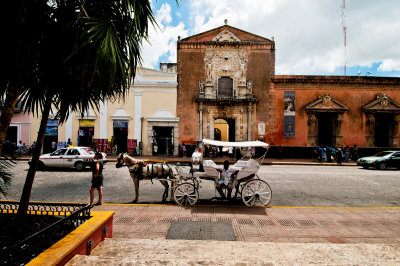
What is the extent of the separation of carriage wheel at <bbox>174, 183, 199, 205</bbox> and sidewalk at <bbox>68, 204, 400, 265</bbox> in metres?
0.32

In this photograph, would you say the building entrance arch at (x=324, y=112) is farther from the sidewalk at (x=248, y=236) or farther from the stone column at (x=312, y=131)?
the sidewalk at (x=248, y=236)

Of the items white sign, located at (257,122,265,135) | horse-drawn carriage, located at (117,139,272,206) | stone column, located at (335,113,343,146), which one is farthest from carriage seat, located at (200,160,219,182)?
stone column, located at (335,113,343,146)

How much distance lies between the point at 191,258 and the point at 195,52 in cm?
2516

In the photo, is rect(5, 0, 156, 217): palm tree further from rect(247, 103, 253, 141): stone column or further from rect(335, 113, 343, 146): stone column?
rect(335, 113, 343, 146): stone column

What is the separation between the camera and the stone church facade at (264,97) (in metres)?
26.1

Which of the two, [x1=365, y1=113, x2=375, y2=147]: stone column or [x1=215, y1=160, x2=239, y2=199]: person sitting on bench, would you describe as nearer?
[x1=215, y1=160, x2=239, y2=199]: person sitting on bench

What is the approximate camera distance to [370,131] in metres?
26.1

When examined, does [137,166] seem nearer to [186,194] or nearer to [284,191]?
[186,194]

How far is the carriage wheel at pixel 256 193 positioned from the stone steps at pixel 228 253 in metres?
3.40

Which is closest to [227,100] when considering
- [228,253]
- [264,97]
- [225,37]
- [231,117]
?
[231,117]

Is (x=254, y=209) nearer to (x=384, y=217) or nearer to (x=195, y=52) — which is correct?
(x=384, y=217)

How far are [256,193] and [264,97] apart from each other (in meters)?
19.8

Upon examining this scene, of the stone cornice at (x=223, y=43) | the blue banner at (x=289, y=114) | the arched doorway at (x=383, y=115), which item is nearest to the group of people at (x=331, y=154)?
the arched doorway at (x=383, y=115)

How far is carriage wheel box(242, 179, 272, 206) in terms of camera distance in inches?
315
